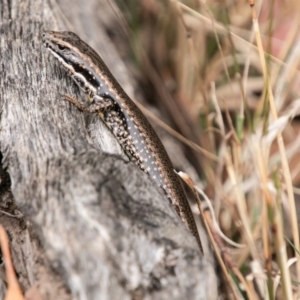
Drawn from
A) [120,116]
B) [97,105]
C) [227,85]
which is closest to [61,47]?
[97,105]

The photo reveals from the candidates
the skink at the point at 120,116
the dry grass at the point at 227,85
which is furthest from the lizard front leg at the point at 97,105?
the dry grass at the point at 227,85

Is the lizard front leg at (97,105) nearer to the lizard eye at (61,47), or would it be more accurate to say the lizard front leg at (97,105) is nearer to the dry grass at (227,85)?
the lizard eye at (61,47)

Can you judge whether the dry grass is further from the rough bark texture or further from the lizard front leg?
the rough bark texture

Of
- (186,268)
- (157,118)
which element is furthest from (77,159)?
(157,118)

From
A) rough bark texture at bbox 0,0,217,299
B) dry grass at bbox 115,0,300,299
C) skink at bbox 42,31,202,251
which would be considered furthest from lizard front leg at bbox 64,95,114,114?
dry grass at bbox 115,0,300,299

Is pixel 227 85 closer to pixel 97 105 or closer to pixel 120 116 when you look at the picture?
pixel 120 116
